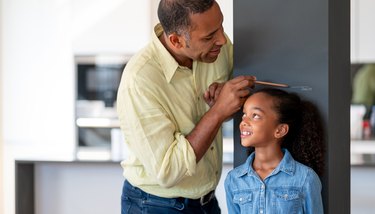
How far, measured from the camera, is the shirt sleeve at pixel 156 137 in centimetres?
163

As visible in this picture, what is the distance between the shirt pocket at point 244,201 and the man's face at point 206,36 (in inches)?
14.3

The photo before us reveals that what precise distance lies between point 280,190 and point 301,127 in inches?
6.5

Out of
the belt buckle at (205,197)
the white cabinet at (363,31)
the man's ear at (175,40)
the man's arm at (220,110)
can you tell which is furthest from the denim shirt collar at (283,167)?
the white cabinet at (363,31)

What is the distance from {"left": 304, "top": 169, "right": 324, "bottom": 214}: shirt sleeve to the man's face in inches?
15.9

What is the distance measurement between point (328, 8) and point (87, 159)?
7.94ft

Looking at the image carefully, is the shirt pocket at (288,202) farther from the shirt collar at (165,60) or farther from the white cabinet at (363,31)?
the white cabinet at (363,31)

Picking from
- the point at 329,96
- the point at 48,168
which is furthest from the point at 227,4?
the point at 329,96

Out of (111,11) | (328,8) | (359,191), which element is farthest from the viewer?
(111,11)

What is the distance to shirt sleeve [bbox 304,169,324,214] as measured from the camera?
1465 millimetres

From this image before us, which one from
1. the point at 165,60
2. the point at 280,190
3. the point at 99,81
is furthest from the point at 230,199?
the point at 99,81

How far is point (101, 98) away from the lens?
3.87 meters

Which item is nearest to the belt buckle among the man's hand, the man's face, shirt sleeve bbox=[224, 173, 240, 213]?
shirt sleeve bbox=[224, 173, 240, 213]

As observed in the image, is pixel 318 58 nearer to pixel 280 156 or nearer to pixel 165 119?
pixel 280 156

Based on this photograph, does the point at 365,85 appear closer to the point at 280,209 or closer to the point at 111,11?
the point at 111,11
